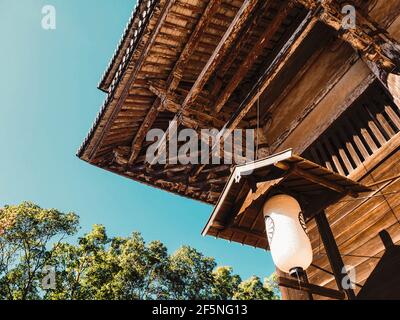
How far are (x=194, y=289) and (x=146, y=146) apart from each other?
2365 centimetres

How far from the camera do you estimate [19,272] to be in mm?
19078

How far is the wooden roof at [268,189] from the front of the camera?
2.87 metres

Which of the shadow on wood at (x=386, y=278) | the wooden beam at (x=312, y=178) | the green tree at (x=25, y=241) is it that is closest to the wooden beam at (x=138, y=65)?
the wooden beam at (x=312, y=178)

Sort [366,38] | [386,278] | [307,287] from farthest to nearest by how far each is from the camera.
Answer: [366,38] < [386,278] < [307,287]

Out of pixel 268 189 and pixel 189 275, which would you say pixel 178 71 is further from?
pixel 189 275

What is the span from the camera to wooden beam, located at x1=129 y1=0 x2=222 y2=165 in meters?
4.75

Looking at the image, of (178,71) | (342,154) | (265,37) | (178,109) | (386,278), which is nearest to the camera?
(386,278)

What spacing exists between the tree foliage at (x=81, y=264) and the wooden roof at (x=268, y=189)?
1966cm

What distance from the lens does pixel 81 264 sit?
21234mm

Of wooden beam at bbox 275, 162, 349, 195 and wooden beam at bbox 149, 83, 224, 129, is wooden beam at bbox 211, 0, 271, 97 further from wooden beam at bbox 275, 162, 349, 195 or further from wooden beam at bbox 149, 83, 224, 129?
wooden beam at bbox 275, 162, 349, 195

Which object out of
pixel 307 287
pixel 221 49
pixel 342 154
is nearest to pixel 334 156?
pixel 342 154

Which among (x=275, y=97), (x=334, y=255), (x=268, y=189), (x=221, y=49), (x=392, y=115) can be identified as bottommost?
(x=334, y=255)

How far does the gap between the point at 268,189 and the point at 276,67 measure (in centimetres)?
242

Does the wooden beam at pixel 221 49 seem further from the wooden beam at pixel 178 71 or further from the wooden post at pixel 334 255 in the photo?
the wooden post at pixel 334 255
